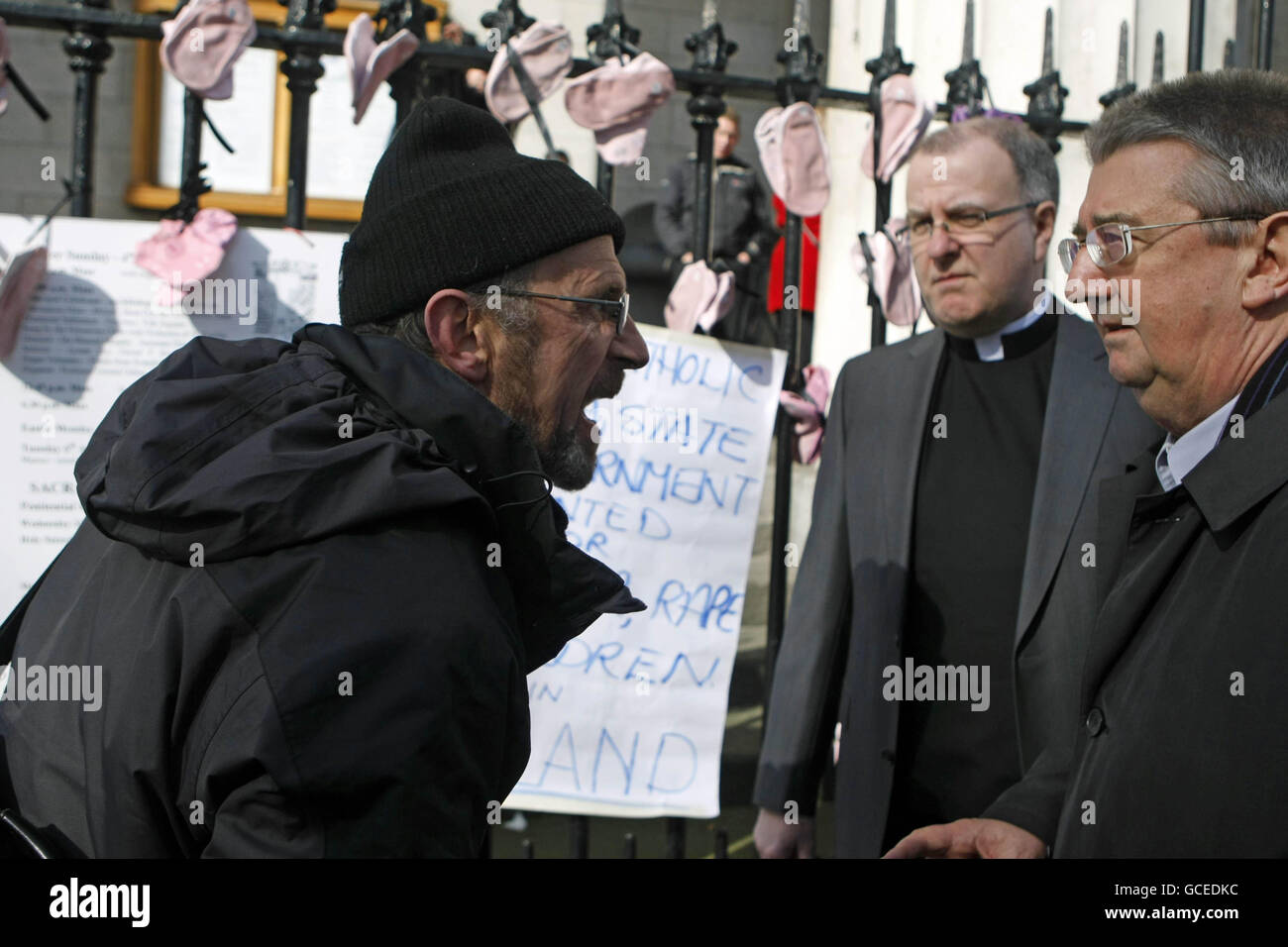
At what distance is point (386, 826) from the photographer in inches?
46.3

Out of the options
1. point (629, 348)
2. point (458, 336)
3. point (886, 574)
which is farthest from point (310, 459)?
point (886, 574)

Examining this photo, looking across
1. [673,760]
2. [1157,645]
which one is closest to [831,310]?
[673,760]

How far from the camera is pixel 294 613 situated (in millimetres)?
1220

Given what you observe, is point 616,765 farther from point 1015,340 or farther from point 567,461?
point 567,461

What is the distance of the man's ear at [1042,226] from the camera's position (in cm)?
283

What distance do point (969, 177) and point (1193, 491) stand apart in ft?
4.35

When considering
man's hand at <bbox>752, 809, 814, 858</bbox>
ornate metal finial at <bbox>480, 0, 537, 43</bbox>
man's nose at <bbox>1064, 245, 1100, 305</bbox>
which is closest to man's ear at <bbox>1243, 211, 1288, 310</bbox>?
man's nose at <bbox>1064, 245, 1100, 305</bbox>

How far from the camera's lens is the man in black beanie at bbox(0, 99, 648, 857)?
119cm

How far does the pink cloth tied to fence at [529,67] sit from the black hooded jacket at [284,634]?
65.7 inches

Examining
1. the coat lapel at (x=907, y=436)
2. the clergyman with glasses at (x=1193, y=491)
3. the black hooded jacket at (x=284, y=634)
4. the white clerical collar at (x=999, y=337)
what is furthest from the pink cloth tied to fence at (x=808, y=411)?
the black hooded jacket at (x=284, y=634)

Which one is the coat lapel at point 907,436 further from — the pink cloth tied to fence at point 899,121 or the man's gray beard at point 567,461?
the man's gray beard at point 567,461

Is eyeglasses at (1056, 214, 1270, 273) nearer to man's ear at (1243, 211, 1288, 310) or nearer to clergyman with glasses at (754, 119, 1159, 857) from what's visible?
man's ear at (1243, 211, 1288, 310)

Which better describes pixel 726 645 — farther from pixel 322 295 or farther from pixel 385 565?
pixel 385 565

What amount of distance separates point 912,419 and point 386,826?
6.20 feet
